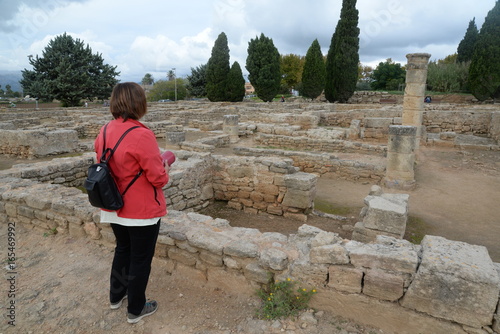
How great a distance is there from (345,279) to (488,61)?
3312cm

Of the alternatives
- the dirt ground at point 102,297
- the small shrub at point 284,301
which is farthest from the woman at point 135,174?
the small shrub at point 284,301

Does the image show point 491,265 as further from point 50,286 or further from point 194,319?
point 50,286

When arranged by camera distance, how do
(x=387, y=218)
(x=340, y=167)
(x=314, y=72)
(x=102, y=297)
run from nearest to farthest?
(x=102, y=297) < (x=387, y=218) < (x=340, y=167) < (x=314, y=72)

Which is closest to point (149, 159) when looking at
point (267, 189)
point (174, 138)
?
point (267, 189)

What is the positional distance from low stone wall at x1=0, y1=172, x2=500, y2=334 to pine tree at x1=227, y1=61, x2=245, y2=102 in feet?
113

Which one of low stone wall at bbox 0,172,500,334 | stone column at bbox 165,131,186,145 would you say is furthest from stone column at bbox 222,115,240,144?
low stone wall at bbox 0,172,500,334

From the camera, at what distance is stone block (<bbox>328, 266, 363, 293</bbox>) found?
2.69 m

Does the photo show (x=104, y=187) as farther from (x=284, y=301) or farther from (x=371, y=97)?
(x=371, y=97)

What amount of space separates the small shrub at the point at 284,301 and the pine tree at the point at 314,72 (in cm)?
3590

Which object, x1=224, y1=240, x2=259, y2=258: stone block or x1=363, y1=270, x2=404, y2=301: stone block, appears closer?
x1=363, y1=270, x2=404, y2=301: stone block

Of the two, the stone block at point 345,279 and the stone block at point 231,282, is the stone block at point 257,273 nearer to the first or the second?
the stone block at point 231,282

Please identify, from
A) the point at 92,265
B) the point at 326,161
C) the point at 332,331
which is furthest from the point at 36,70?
the point at 332,331

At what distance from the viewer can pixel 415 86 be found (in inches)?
446

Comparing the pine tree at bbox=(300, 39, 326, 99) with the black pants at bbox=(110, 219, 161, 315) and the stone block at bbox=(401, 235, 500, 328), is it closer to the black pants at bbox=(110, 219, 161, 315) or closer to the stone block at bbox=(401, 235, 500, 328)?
the stone block at bbox=(401, 235, 500, 328)
